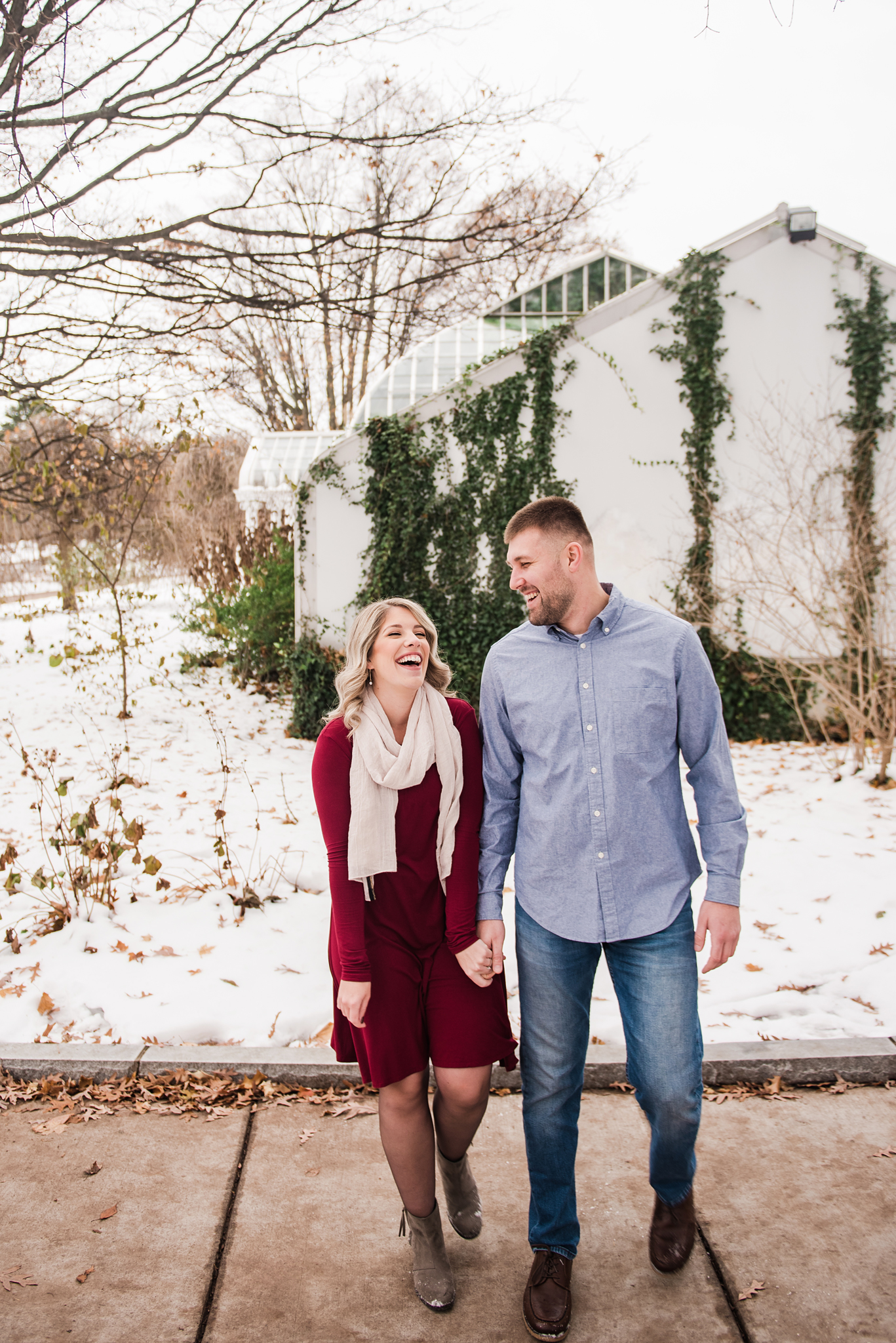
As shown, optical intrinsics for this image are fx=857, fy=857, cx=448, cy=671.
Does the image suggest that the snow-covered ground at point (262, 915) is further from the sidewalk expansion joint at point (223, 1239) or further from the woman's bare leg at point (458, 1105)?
the woman's bare leg at point (458, 1105)

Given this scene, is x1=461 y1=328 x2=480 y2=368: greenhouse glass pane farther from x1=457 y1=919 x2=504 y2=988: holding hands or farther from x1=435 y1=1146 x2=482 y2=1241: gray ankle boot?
x1=435 y1=1146 x2=482 y2=1241: gray ankle boot

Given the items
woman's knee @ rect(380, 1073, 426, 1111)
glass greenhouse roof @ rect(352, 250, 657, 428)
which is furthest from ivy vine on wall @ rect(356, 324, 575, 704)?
woman's knee @ rect(380, 1073, 426, 1111)

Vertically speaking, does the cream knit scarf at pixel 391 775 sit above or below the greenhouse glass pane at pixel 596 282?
below

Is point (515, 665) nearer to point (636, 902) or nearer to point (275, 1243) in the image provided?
point (636, 902)

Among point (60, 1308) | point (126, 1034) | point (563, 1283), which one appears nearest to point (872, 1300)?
point (563, 1283)

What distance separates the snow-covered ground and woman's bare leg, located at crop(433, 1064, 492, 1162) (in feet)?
4.29

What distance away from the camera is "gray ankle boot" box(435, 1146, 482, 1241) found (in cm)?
245

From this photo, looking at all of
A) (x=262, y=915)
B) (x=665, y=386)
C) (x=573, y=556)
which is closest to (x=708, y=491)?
(x=665, y=386)

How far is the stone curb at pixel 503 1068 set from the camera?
3250mm

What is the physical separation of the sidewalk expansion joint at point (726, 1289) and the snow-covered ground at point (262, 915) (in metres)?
1.03

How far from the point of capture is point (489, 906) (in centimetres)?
234

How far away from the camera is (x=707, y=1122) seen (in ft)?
9.99

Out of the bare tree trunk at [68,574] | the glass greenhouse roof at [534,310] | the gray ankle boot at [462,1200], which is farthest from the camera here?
the bare tree trunk at [68,574]

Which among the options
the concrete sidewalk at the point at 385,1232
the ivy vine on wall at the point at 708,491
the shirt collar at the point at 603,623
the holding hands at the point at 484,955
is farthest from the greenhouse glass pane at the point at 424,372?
the holding hands at the point at 484,955
